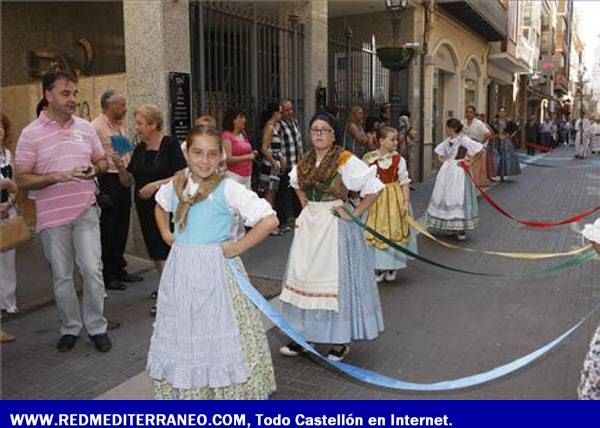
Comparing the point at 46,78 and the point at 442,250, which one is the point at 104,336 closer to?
the point at 46,78

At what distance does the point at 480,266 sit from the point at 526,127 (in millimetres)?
26346

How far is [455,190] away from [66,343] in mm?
5704

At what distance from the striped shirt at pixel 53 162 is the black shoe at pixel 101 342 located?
85cm

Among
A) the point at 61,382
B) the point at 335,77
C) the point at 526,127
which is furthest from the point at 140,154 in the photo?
the point at 526,127

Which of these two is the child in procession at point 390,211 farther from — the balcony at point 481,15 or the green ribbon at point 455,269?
the balcony at point 481,15

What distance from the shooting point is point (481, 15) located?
1833cm

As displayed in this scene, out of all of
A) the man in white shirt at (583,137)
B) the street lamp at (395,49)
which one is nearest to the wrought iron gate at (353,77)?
the street lamp at (395,49)

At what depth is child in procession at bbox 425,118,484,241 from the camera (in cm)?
852

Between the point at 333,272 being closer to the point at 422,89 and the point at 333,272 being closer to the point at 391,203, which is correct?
the point at 391,203

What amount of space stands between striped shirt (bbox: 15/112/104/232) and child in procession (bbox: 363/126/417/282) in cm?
307

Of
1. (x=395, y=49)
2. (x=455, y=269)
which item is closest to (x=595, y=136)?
(x=395, y=49)

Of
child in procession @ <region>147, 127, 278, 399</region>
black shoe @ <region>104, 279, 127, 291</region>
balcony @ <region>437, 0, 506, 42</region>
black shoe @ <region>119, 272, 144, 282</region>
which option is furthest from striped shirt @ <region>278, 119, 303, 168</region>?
balcony @ <region>437, 0, 506, 42</region>

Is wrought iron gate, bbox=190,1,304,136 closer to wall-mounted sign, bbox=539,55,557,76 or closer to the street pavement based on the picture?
the street pavement

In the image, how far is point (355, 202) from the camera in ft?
15.9
